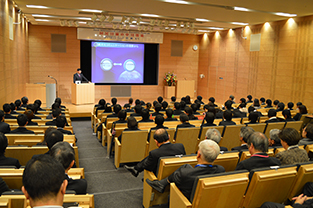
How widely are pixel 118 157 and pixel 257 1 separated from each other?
19.3 feet

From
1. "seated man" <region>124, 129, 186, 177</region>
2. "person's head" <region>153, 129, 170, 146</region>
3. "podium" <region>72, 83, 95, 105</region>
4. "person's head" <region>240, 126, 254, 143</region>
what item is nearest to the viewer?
"seated man" <region>124, 129, 186, 177</region>

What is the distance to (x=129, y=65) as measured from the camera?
15.0 metres

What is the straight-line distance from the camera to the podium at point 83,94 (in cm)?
1167

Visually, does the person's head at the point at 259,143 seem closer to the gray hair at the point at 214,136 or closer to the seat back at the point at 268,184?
the seat back at the point at 268,184

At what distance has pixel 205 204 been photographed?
232cm

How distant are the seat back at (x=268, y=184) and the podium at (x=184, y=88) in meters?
12.5

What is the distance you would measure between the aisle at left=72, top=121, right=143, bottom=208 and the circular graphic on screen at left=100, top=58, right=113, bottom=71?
28.9 feet

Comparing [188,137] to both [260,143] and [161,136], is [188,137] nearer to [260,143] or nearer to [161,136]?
[161,136]

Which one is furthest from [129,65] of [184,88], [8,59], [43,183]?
[43,183]

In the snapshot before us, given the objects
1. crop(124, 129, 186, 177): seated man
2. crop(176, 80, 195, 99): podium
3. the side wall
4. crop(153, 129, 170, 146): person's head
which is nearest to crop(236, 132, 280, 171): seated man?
crop(124, 129, 186, 177): seated man

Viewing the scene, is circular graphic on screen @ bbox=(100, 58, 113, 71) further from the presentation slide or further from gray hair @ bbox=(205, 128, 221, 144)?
gray hair @ bbox=(205, 128, 221, 144)

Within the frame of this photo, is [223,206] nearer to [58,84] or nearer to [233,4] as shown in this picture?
[233,4]

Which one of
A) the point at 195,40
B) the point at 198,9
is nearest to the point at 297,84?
the point at 198,9

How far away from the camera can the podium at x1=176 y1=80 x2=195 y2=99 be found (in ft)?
49.6
